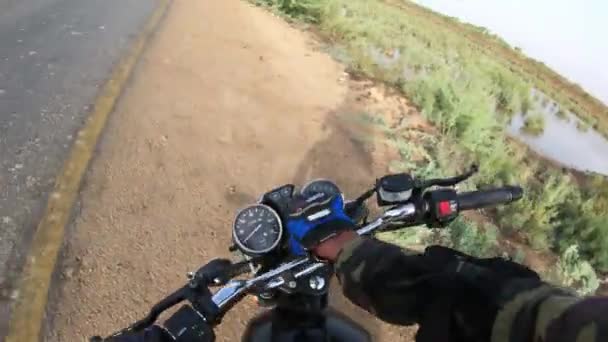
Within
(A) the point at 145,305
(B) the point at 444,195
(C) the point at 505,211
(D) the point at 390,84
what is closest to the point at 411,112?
(D) the point at 390,84

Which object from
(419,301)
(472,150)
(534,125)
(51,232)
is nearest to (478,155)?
(472,150)

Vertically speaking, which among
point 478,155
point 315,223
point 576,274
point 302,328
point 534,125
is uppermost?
point 315,223

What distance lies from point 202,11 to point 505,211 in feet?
23.8

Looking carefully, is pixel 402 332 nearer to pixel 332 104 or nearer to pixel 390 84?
pixel 332 104

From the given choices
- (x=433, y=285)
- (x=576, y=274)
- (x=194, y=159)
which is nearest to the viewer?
(x=433, y=285)

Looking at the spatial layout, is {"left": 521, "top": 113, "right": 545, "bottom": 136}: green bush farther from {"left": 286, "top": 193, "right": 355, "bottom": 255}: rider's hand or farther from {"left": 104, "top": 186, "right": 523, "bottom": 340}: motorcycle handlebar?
{"left": 286, "top": 193, "right": 355, "bottom": 255}: rider's hand

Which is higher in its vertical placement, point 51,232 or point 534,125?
point 51,232

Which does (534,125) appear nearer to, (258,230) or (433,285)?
(258,230)

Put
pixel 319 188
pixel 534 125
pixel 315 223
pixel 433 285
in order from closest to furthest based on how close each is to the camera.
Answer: pixel 433 285 < pixel 315 223 < pixel 319 188 < pixel 534 125

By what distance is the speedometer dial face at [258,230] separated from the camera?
184cm

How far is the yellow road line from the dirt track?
3.3 inches

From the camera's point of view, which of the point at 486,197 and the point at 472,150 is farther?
the point at 472,150

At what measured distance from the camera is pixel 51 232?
13.7 feet

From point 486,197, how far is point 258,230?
74cm
